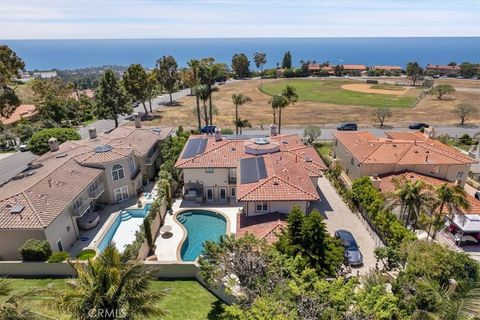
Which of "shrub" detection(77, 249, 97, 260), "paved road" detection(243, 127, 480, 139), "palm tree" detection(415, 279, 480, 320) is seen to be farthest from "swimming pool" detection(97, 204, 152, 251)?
"paved road" detection(243, 127, 480, 139)

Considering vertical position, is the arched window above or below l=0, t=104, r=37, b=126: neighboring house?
above

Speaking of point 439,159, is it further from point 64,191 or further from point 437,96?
point 437,96

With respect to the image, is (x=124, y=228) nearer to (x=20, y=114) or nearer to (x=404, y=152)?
(x=404, y=152)

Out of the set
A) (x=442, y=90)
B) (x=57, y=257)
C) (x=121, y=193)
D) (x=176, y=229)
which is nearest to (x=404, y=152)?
(x=176, y=229)

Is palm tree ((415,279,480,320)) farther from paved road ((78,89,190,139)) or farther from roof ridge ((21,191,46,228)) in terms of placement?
paved road ((78,89,190,139))

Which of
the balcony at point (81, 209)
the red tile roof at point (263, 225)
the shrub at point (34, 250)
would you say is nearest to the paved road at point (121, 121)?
the balcony at point (81, 209)

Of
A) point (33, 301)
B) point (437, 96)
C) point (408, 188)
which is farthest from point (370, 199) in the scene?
point (437, 96)
